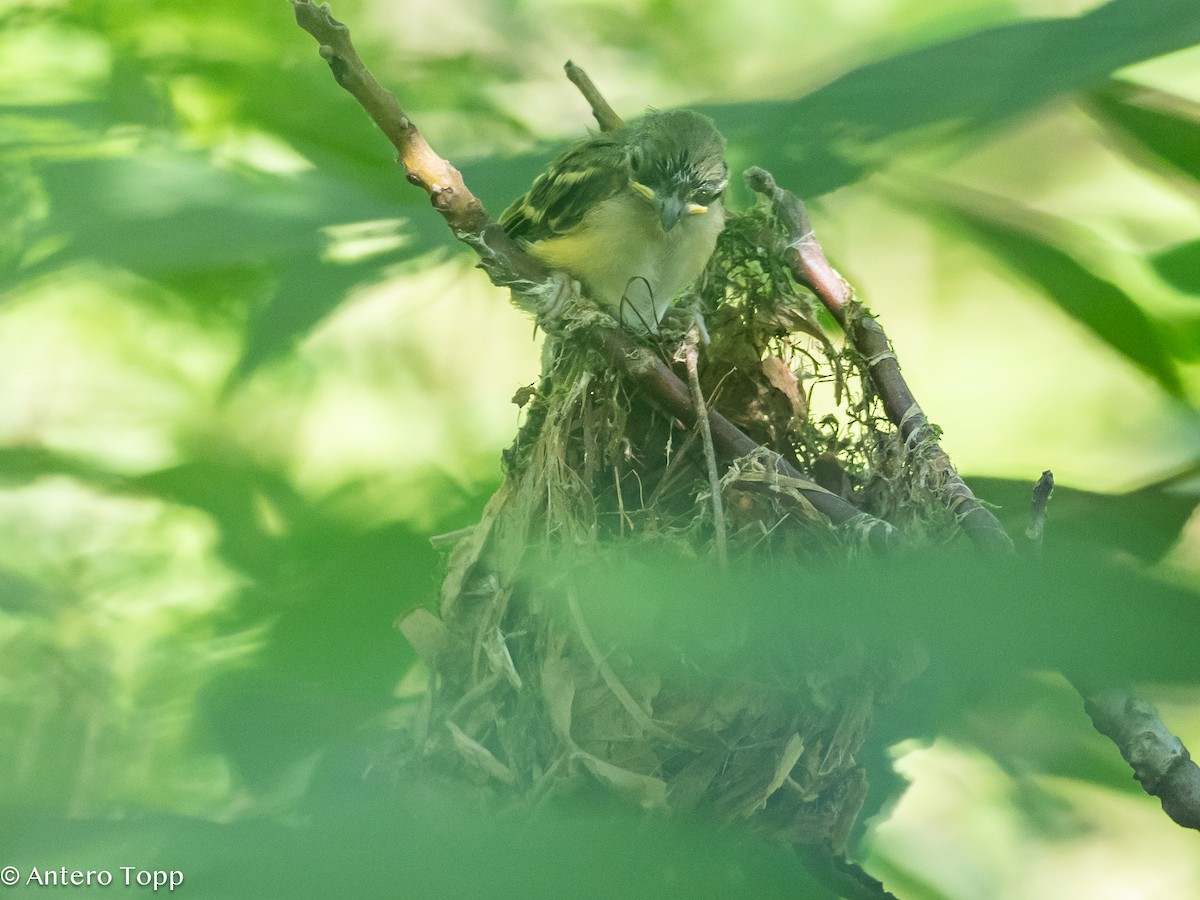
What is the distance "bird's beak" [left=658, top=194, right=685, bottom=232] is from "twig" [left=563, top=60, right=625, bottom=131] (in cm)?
20

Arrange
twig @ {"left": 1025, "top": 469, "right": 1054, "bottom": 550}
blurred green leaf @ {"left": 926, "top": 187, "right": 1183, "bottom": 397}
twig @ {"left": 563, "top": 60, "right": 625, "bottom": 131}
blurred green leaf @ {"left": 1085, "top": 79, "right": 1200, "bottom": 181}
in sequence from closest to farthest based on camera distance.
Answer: twig @ {"left": 1025, "top": 469, "right": 1054, "bottom": 550} < blurred green leaf @ {"left": 1085, "top": 79, "right": 1200, "bottom": 181} < blurred green leaf @ {"left": 926, "top": 187, "right": 1183, "bottom": 397} < twig @ {"left": 563, "top": 60, "right": 625, "bottom": 131}

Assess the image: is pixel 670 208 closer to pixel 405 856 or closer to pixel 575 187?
pixel 575 187

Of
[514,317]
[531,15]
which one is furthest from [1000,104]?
[514,317]

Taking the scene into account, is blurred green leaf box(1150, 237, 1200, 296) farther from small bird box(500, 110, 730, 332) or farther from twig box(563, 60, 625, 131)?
twig box(563, 60, 625, 131)

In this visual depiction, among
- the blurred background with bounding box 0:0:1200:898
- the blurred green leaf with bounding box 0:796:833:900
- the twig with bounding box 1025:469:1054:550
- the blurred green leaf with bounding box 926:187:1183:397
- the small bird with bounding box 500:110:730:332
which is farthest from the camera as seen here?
the small bird with bounding box 500:110:730:332

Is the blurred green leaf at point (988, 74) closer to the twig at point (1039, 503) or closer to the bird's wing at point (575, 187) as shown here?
the twig at point (1039, 503)

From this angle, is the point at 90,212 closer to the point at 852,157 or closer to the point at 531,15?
the point at 852,157

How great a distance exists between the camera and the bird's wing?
1771mm

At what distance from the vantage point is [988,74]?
431mm

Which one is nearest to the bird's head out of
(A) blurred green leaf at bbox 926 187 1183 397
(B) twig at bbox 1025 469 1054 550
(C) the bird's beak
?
(C) the bird's beak

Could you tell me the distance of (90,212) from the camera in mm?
708

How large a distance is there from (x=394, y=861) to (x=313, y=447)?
4.23 feet

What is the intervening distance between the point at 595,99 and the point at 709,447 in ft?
2.44

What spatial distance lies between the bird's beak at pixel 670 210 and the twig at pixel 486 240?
29 centimetres
